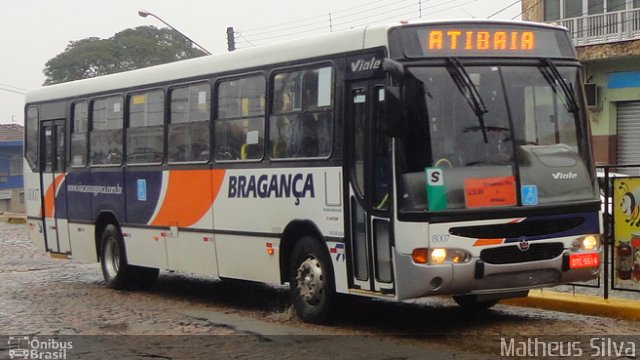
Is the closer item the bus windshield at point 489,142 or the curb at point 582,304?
the bus windshield at point 489,142

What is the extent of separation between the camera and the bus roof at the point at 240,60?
392 inches

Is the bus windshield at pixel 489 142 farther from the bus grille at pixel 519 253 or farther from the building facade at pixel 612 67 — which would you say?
the building facade at pixel 612 67

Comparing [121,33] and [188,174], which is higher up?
[121,33]

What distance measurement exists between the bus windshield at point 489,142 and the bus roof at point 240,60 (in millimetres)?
635

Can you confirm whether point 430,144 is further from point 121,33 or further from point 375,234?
point 121,33

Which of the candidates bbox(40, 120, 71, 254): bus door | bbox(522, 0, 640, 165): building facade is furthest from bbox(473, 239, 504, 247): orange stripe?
Result: bbox(522, 0, 640, 165): building facade

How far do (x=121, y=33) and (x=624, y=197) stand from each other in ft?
240

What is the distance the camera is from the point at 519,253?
373 inches

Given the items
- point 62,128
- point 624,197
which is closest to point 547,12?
point 62,128

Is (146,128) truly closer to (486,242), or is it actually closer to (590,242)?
(486,242)

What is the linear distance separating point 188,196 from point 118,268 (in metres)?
2.58

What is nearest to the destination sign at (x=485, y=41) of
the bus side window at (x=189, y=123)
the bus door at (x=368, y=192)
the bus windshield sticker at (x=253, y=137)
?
the bus door at (x=368, y=192)

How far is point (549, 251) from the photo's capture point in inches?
380

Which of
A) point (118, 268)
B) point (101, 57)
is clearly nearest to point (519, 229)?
point (118, 268)
